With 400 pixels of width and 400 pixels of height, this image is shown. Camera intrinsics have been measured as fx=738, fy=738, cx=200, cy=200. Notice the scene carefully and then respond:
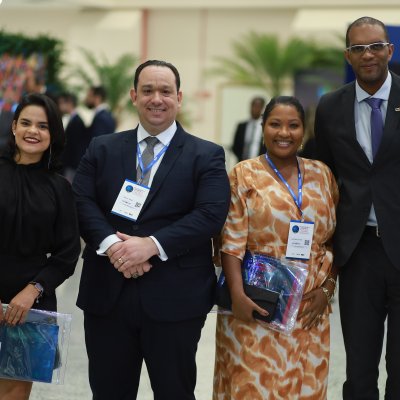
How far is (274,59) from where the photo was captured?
653 inches

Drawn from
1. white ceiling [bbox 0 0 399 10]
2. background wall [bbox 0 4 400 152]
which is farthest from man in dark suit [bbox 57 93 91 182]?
white ceiling [bbox 0 0 399 10]

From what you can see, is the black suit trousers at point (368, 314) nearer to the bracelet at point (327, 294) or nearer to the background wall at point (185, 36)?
the bracelet at point (327, 294)

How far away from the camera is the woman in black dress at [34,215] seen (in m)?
2.86

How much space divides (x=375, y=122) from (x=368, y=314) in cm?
82

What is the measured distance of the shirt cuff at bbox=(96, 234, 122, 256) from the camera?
278 cm

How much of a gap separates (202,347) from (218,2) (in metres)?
13.9

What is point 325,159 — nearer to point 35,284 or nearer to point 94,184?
point 94,184

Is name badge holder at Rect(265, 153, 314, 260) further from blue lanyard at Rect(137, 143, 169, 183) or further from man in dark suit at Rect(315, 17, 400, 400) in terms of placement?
blue lanyard at Rect(137, 143, 169, 183)

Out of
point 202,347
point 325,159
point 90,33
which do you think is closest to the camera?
point 325,159

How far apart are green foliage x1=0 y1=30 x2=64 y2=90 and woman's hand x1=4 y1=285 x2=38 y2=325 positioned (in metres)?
6.58

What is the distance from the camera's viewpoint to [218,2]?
1775cm

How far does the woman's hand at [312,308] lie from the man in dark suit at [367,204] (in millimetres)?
172

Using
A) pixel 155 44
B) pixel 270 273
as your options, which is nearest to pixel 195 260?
pixel 270 273

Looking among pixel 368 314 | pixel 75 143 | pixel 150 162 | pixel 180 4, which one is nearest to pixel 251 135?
pixel 75 143
